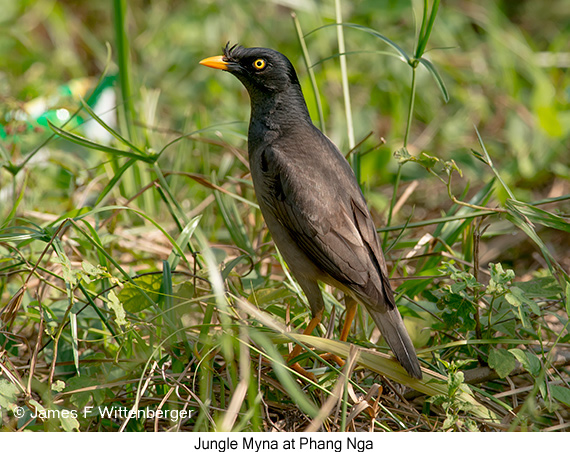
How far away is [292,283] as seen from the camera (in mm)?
3240

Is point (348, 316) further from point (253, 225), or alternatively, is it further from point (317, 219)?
point (253, 225)

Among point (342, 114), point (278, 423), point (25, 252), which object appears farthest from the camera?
point (342, 114)

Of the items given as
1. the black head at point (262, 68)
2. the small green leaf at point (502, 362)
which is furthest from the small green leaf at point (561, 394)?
the black head at point (262, 68)

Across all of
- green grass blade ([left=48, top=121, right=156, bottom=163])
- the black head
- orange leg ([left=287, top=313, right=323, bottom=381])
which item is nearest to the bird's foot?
orange leg ([left=287, top=313, right=323, bottom=381])

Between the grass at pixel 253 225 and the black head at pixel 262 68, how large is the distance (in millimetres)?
264

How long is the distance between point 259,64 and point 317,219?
101 centimetres

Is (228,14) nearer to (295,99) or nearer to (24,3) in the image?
(24,3)

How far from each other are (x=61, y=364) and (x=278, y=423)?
1.03 metres

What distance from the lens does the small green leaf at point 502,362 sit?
266cm

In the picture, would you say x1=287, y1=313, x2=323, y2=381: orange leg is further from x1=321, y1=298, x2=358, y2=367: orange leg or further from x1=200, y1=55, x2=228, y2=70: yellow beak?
x1=200, y1=55, x2=228, y2=70: yellow beak

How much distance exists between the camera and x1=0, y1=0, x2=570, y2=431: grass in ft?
8.70

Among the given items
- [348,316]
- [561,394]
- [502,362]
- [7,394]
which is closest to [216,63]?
[348,316]

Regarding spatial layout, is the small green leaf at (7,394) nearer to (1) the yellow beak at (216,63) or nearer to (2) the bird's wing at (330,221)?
(2) the bird's wing at (330,221)

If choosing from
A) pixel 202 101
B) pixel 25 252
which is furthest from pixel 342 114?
pixel 25 252
